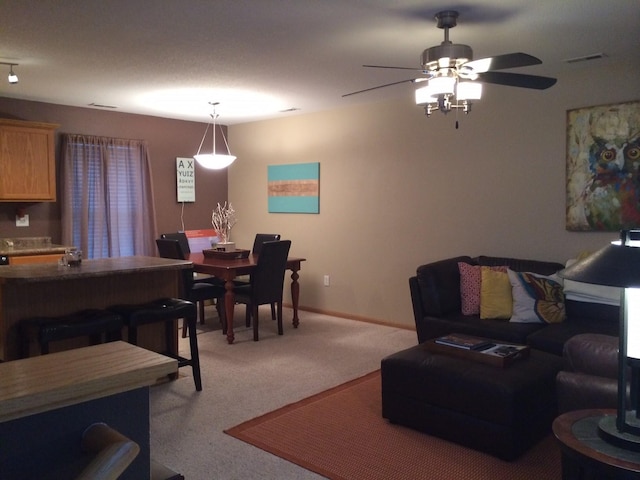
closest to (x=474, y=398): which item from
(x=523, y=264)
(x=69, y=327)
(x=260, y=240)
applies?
(x=523, y=264)

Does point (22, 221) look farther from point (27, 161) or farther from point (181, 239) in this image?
point (181, 239)

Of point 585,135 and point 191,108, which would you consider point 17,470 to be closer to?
point 585,135

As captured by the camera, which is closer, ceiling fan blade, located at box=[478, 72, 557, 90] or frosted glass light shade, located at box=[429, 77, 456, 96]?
frosted glass light shade, located at box=[429, 77, 456, 96]

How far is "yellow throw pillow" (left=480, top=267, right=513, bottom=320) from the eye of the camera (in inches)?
162

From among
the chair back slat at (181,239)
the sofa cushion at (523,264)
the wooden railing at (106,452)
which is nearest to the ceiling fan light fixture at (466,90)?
the sofa cushion at (523,264)

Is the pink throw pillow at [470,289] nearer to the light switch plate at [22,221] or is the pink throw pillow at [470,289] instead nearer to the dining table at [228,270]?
the dining table at [228,270]

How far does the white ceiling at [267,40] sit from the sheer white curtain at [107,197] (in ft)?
3.18

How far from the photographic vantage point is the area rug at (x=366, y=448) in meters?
2.66

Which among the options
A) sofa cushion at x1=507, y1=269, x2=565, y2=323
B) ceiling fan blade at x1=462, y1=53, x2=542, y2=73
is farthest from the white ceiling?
sofa cushion at x1=507, y1=269, x2=565, y2=323

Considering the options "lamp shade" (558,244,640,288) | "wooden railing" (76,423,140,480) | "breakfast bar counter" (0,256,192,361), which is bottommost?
"breakfast bar counter" (0,256,192,361)

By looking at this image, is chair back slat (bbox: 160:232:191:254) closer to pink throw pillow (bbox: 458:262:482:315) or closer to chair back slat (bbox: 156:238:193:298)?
chair back slat (bbox: 156:238:193:298)

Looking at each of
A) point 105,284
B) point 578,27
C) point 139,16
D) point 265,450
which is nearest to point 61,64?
point 139,16

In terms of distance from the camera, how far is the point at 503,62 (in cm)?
287

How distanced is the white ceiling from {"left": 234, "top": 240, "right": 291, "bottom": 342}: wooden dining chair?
157 cm
